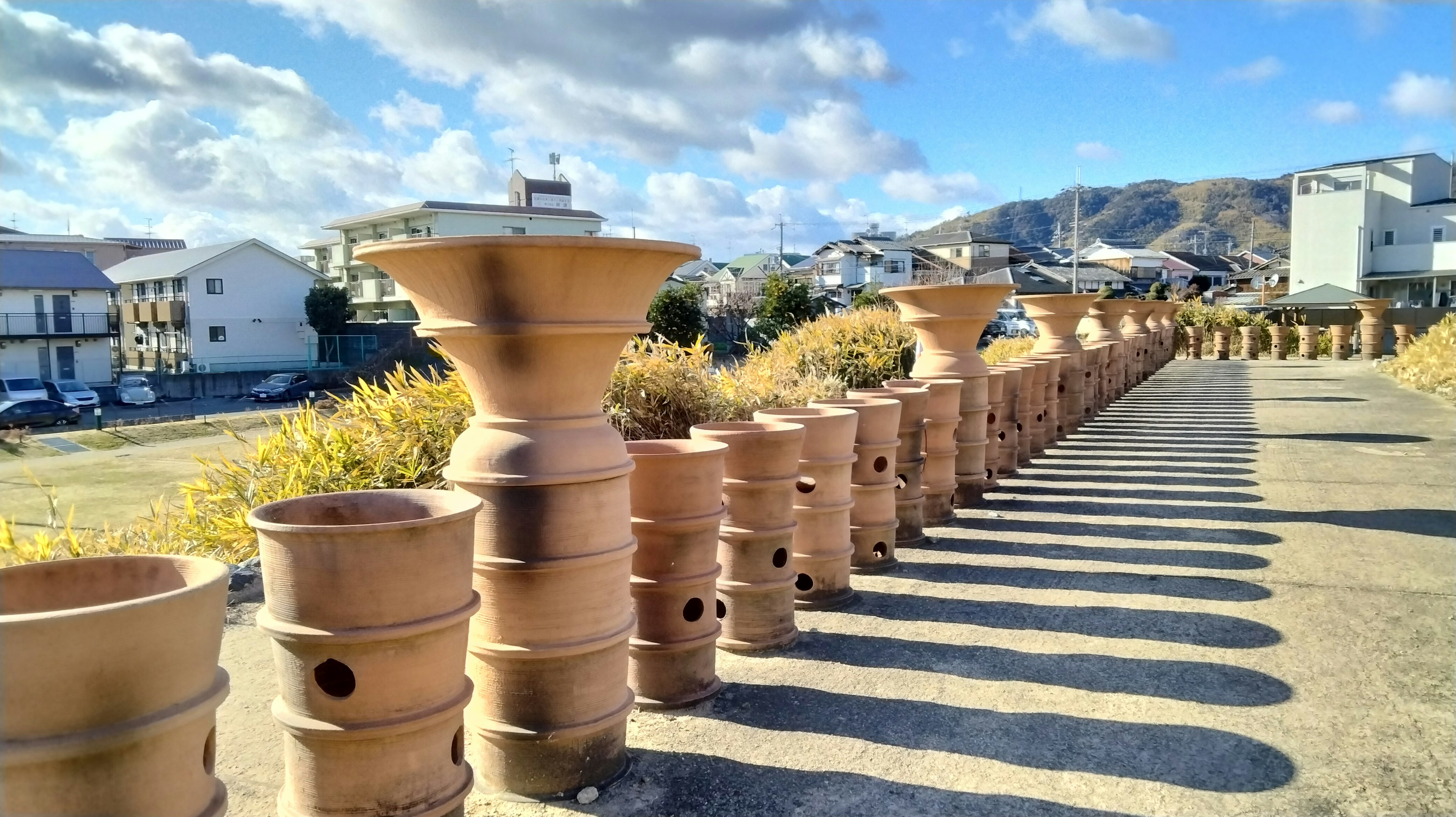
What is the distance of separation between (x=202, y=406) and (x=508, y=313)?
1314 inches

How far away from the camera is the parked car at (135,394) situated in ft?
101

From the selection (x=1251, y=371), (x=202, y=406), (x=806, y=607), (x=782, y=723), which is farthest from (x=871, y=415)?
(x=202, y=406)

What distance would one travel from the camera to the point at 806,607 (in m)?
5.26

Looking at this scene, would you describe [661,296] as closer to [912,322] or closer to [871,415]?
[912,322]

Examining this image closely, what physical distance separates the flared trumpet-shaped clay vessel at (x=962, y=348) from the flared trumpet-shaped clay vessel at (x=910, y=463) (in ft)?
3.25

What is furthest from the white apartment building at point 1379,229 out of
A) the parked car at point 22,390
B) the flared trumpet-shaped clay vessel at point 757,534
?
the parked car at point 22,390

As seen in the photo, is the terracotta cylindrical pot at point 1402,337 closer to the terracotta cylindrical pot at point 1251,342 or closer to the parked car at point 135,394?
the terracotta cylindrical pot at point 1251,342

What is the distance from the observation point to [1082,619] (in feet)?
16.4

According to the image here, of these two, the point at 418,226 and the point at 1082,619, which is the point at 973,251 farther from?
the point at 1082,619

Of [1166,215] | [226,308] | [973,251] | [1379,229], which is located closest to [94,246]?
[226,308]

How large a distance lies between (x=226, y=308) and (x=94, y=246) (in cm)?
1865

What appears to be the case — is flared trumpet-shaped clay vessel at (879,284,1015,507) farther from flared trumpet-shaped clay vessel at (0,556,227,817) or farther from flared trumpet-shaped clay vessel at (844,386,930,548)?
flared trumpet-shaped clay vessel at (0,556,227,817)

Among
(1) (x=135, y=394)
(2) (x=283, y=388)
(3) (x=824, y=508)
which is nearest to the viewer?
(3) (x=824, y=508)

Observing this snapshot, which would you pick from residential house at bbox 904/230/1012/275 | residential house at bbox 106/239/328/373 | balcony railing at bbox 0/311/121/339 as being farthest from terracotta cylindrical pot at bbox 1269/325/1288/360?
balcony railing at bbox 0/311/121/339
